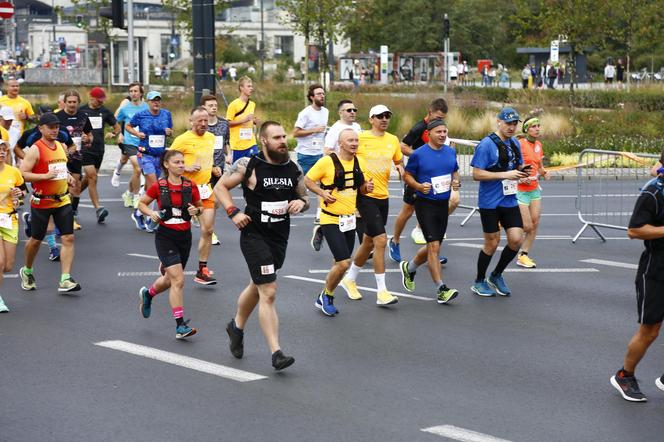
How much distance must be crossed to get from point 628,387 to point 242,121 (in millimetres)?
9565

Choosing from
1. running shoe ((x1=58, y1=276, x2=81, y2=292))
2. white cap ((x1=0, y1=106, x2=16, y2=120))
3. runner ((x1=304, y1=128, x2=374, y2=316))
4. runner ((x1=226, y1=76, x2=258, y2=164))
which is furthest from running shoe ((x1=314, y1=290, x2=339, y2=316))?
white cap ((x1=0, y1=106, x2=16, y2=120))

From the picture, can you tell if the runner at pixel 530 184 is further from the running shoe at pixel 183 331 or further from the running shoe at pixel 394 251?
the running shoe at pixel 183 331

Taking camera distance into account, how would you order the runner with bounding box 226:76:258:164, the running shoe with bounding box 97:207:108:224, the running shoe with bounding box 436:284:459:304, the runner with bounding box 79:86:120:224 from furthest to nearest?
the running shoe with bounding box 97:207:108:224 → the runner with bounding box 79:86:120:224 → the runner with bounding box 226:76:258:164 → the running shoe with bounding box 436:284:459:304

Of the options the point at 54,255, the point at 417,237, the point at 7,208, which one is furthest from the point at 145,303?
the point at 417,237

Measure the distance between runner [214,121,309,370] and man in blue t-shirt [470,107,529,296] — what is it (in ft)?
10.1

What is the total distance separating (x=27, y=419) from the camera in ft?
24.3

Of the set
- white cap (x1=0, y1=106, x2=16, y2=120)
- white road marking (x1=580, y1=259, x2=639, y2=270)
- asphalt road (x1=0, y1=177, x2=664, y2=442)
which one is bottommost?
white road marking (x1=580, y1=259, x2=639, y2=270)

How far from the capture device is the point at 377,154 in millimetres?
11516

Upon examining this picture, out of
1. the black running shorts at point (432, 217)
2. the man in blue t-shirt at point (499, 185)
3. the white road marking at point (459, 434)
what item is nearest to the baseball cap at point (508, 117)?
the man in blue t-shirt at point (499, 185)

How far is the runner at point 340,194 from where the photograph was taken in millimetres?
10539

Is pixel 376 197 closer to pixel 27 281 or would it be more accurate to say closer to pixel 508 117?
pixel 508 117

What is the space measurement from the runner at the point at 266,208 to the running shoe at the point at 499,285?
140 inches

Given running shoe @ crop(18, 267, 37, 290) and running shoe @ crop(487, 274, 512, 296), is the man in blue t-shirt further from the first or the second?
running shoe @ crop(18, 267, 37, 290)

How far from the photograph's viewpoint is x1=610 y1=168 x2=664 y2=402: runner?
7.78 metres
